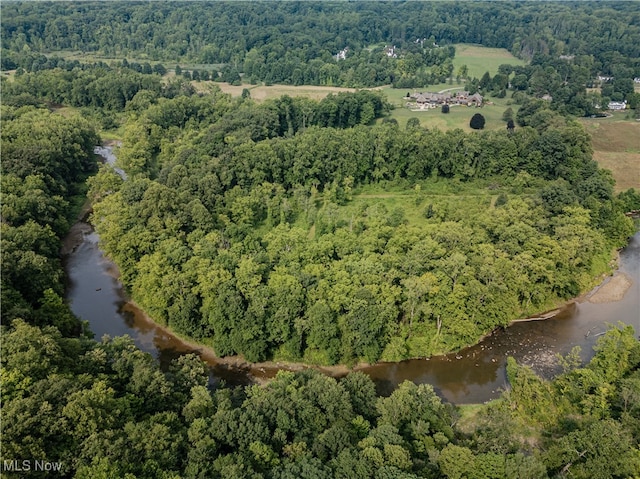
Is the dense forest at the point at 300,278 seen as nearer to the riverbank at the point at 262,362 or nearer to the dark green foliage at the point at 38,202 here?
the dark green foliage at the point at 38,202

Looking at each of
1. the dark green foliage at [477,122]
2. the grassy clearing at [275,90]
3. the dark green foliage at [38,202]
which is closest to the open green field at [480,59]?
the grassy clearing at [275,90]

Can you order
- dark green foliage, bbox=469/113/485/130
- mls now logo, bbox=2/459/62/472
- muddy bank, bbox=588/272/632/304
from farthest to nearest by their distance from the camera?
dark green foliage, bbox=469/113/485/130, muddy bank, bbox=588/272/632/304, mls now logo, bbox=2/459/62/472

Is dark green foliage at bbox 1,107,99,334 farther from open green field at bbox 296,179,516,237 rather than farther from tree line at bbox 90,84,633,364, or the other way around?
open green field at bbox 296,179,516,237

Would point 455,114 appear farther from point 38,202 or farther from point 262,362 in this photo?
point 38,202

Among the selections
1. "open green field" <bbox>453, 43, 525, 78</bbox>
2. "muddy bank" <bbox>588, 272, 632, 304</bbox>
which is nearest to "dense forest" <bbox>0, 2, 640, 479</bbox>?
"muddy bank" <bbox>588, 272, 632, 304</bbox>

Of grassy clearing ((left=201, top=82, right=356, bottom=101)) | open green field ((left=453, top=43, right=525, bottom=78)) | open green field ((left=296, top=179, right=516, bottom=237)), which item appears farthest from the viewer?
open green field ((left=453, top=43, right=525, bottom=78))

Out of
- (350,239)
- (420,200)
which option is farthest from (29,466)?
(420,200)

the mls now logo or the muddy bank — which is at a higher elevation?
the mls now logo
